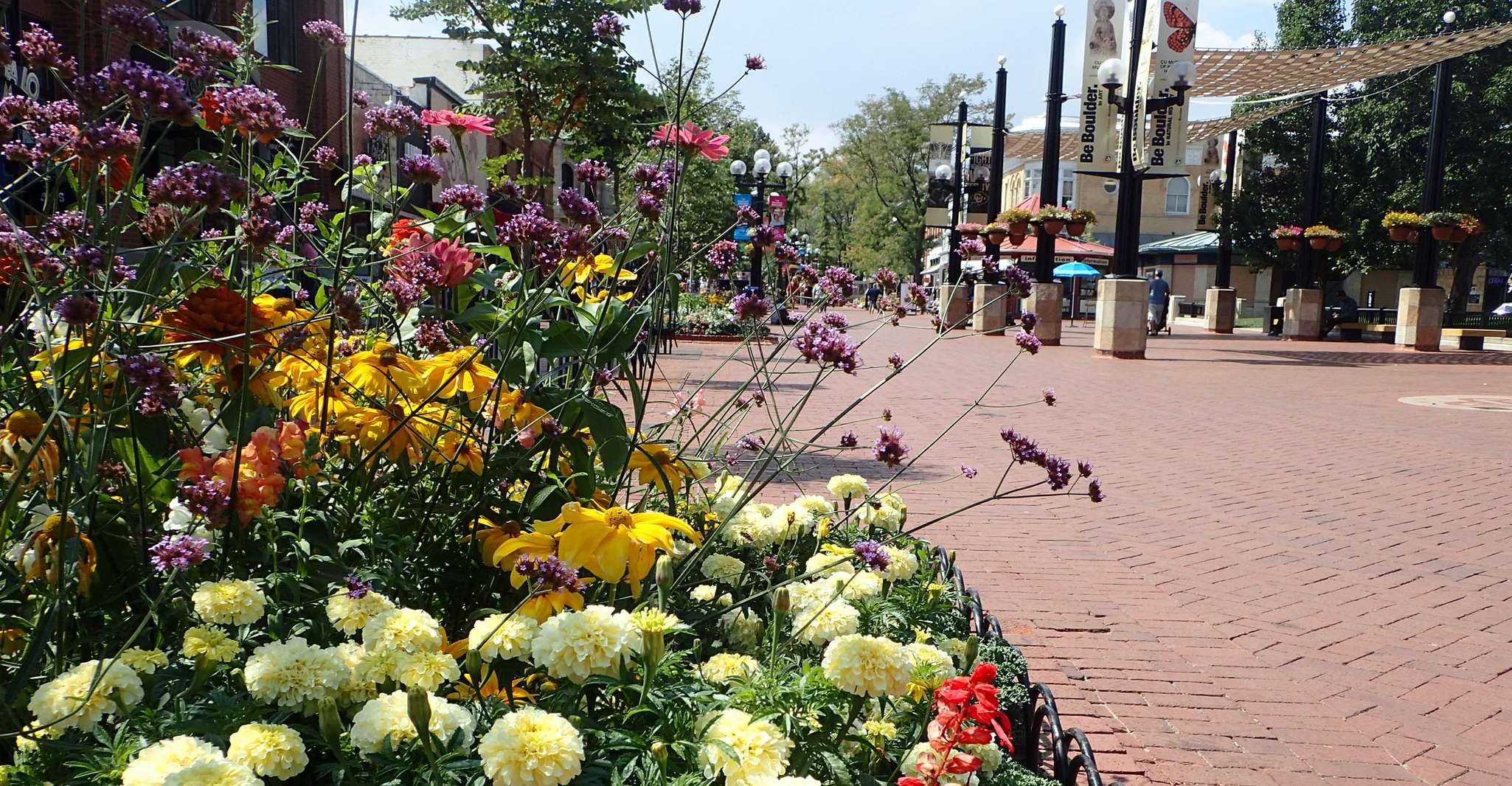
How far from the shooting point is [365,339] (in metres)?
2.91

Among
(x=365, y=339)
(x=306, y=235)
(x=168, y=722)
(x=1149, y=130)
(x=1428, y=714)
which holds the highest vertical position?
(x=1149, y=130)

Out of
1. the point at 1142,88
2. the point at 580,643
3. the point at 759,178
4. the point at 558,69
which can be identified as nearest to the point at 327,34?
the point at 580,643

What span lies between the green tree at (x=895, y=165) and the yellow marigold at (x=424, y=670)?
5644 centimetres

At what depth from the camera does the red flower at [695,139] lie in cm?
263

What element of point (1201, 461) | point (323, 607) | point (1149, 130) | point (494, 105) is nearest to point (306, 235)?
point (323, 607)

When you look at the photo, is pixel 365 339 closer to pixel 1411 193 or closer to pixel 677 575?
pixel 677 575

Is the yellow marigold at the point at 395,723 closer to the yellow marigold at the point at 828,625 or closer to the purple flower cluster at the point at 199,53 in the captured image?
the yellow marigold at the point at 828,625

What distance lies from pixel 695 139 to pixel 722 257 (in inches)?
14.1

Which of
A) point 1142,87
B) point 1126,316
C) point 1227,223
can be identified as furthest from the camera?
point 1227,223

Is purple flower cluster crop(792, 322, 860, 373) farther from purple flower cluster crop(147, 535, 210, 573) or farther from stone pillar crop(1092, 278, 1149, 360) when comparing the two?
stone pillar crop(1092, 278, 1149, 360)

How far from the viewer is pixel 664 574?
186 cm

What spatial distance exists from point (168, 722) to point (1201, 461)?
26.8 ft

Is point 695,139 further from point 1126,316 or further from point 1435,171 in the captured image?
point 1435,171

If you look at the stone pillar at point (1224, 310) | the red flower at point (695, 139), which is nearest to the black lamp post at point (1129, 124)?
the stone pillar at point (1224, 310)
